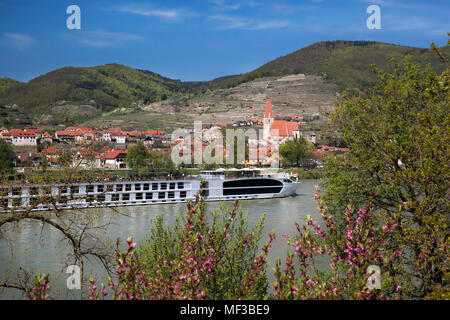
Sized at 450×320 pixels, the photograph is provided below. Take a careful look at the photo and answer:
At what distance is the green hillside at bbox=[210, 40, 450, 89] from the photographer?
131500 mm

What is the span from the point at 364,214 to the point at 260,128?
273 feet

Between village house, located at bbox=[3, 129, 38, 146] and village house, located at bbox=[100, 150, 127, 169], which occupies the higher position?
village house, located at bbox=[3, 129, 38, 146]

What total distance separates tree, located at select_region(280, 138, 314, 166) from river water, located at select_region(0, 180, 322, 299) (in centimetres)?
2194

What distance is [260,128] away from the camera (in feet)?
284

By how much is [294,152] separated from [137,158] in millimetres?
22667

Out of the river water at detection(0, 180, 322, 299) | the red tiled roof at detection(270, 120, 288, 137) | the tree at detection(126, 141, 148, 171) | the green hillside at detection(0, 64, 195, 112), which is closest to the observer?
the river water at detection(0, 180, 322, 299)

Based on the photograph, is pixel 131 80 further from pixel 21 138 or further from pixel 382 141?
pixel 382 141

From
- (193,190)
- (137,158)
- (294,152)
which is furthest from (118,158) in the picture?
(294,152)

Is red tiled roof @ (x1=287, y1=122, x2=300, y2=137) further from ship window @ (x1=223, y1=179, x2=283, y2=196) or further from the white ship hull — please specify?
ship window @ (x1=223, y1=179, x2=283, y2=196)

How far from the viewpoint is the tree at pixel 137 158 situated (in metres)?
42.7

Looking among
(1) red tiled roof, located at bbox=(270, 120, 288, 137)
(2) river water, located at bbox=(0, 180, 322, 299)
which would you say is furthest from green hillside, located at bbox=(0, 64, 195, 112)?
(2) river water, located at bbox=(0, 180, 322, 299)
